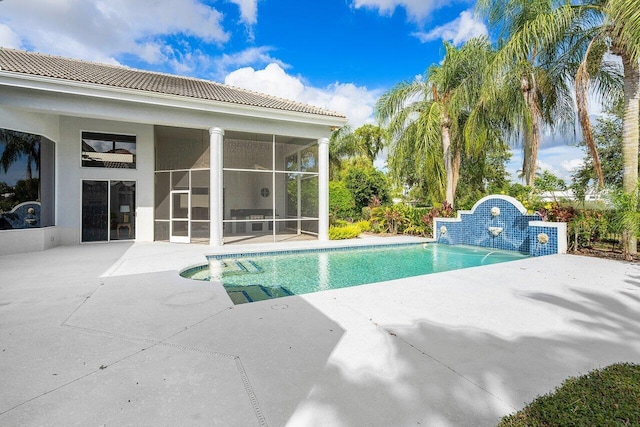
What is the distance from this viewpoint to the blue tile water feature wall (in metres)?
9.09

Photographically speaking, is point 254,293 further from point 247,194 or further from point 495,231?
point 495,231

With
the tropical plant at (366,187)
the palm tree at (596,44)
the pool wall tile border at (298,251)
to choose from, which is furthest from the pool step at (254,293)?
the tropical plant at (366,187)

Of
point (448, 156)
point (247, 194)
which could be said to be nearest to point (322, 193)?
point (247, 194)

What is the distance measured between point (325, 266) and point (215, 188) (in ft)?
16.5

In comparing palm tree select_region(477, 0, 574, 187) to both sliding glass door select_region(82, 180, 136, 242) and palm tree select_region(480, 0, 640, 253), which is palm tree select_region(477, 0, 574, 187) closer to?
palm tree select_region(480, 0, 640, 253)

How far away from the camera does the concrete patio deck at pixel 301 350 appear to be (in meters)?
2.12

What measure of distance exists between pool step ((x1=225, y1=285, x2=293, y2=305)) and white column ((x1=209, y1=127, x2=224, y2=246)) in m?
5.05

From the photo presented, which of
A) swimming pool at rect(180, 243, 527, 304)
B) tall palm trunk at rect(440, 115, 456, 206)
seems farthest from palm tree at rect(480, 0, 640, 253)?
swimming pool at rect(180, 243, 527, 304)

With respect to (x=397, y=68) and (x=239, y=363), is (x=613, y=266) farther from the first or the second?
(x=397, y=68)

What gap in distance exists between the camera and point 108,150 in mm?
11094

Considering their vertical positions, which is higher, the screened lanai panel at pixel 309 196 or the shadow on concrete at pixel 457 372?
the screened lanai panel at pixel 309 196

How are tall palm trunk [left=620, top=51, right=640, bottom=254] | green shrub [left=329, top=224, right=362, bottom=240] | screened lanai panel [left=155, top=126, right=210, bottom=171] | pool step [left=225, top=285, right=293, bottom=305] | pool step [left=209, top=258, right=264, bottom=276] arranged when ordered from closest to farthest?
pool step [left=225, top=285, right=293, bottom=305], pool step [left=209, top=258, right=264, bottom=276], tall palm trunk [left=620, top=51, right=640, bottom=254], screened lanai panel [left=155, top=126, right=210, bottom=171], green shrub [left=329, top=224, right=362, bottom=240]

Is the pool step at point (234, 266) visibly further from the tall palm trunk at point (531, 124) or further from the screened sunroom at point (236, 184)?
the tall palm trunk at point (531, 124)

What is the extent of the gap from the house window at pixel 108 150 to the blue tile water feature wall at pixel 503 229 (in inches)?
482
